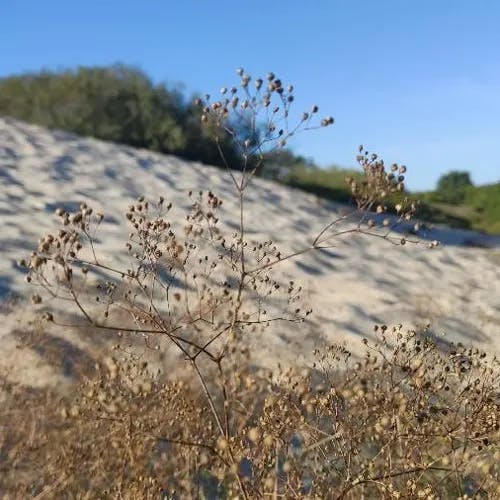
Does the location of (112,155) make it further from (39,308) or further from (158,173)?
(39,308)

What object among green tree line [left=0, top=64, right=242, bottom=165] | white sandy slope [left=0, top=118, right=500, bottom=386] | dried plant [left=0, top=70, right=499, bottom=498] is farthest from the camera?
green tree line [left=0, top=64, right=242, bottom=165]

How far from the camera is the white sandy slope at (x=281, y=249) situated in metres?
5.44

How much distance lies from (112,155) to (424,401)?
36.5 ft

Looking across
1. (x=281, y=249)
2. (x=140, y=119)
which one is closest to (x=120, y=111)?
Answer: (x=140, y=119)

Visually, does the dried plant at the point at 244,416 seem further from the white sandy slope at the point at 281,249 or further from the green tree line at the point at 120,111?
the green tree line at the point at 120,111

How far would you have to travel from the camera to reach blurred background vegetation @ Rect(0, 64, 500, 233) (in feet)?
56.5

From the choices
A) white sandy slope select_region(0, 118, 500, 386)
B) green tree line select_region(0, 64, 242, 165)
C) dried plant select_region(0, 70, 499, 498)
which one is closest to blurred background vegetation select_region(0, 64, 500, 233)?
green tree line select_region(0, 64, 242, 165)

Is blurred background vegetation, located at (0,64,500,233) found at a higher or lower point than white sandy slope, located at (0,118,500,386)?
higher

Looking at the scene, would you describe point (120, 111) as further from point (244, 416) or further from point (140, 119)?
point (244, 416)

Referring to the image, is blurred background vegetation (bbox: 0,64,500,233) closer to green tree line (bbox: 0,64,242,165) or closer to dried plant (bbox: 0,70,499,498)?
green tree line (bbox: 0,64,242,165)

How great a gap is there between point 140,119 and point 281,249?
9.88 m

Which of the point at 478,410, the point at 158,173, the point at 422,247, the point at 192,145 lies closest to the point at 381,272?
the point at 422,247

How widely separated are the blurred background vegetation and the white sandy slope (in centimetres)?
313

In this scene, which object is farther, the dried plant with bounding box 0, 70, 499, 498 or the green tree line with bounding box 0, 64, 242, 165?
the green tree line with bounding box 0, 64, 242, 165
